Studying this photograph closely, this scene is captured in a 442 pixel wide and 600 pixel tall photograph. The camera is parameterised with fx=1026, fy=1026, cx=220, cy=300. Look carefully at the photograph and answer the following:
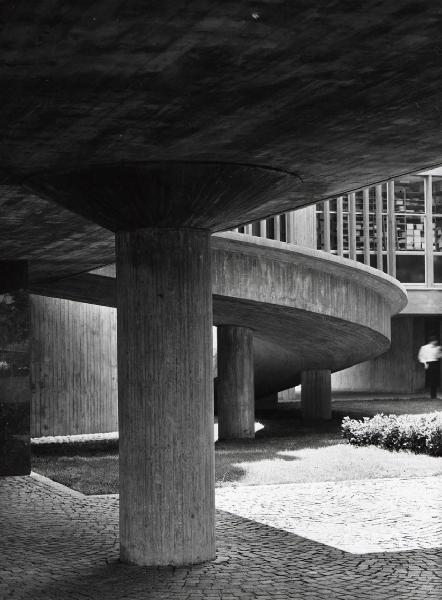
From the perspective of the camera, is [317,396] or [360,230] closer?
[317,396]

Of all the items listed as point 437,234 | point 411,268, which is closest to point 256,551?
point 411,268

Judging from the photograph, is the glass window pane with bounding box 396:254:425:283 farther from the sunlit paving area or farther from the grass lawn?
the sunlit paving area

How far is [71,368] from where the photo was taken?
84.3 ft

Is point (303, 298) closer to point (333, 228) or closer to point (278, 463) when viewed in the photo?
point (278, 463)

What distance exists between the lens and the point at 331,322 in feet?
70.2

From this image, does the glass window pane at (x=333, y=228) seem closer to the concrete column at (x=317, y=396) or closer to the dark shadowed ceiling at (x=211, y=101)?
the concrete column at (x=317, y=396)

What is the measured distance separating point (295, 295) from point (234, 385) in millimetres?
3732

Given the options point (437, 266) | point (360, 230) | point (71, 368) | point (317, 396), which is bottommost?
point (317, 396)

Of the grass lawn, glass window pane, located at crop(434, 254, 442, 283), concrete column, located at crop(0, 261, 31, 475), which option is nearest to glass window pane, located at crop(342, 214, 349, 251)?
glass window pane, located at crop(434, 254, 442, 283)

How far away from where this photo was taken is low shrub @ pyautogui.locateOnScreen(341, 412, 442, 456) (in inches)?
688

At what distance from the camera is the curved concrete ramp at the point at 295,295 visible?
18438 millimetres

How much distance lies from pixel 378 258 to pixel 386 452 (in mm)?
17398

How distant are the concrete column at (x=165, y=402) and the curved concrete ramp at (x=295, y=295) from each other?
815 cm

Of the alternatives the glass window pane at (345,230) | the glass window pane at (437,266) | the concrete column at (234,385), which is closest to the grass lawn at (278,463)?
the concrete column at (234,385)
